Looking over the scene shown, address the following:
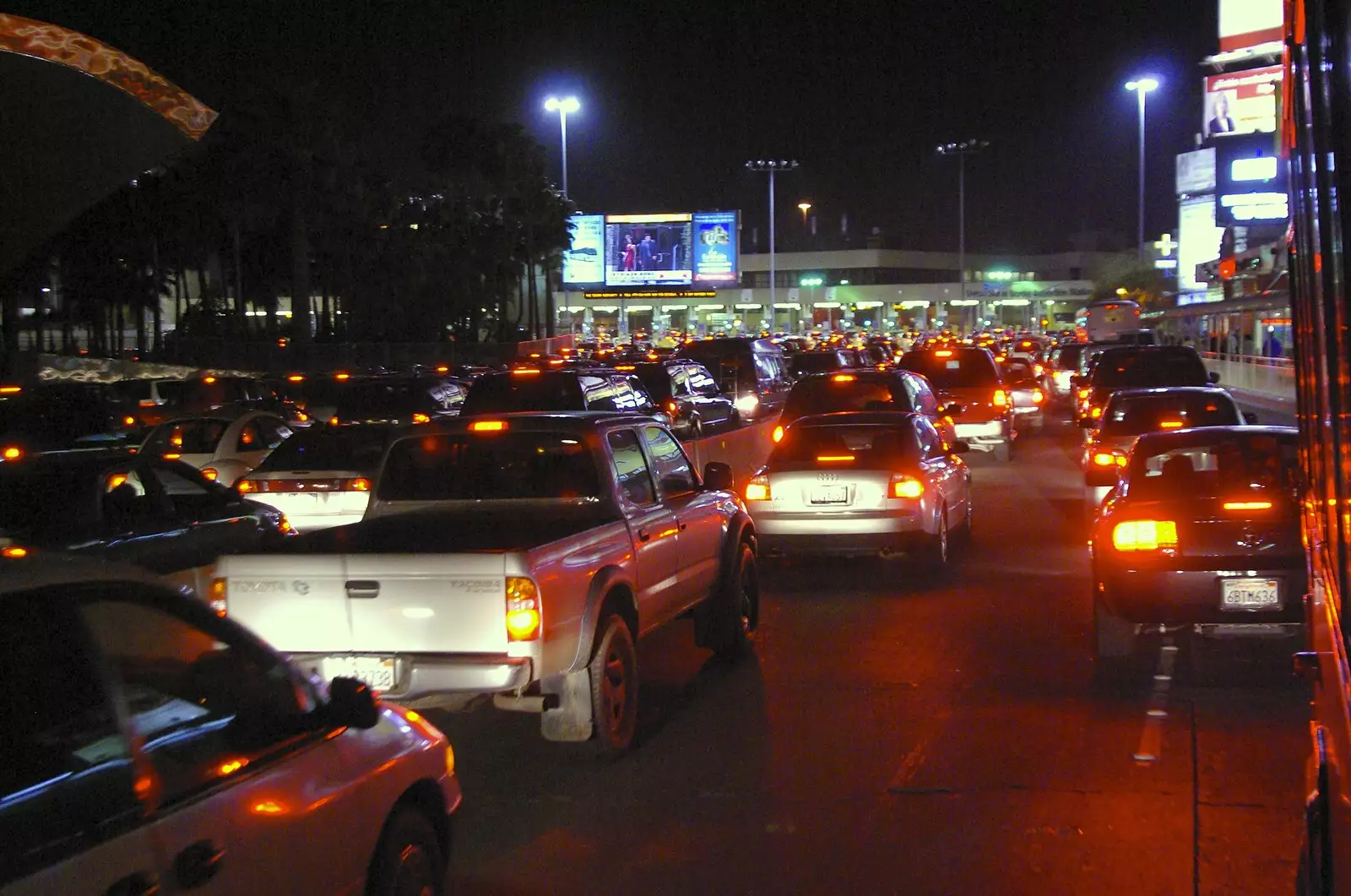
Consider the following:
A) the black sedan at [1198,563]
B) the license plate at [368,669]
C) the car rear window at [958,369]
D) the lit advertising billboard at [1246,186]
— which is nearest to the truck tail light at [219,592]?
the license plate at [368,669]

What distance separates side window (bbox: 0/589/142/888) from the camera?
3153mm

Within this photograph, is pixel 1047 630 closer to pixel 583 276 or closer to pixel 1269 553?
pixel 1269 553

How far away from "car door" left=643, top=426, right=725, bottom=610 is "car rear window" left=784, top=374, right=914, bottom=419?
393 inches

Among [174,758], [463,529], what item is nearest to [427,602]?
[463,529]

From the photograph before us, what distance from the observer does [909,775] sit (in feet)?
24.4

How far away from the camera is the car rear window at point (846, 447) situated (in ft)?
45.4

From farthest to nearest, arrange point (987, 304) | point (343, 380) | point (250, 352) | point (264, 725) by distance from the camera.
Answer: point (987, 304), point (250, 352), point (343, 380), point (264, 725)

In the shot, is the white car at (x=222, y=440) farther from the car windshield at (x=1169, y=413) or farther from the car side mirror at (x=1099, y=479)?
the car windshield at (x=1169, y=413)

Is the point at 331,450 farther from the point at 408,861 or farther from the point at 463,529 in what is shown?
the point at 408,861

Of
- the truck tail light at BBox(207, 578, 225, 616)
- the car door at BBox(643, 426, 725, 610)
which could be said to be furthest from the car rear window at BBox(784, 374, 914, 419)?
the truck tail light at BBox(207, 578, 225, 616)

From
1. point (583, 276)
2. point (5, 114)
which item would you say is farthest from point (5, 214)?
point (583, 276)

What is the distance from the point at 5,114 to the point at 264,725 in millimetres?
7170

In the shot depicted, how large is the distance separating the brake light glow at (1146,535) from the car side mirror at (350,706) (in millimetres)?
5632

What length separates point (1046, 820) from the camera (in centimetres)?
665
